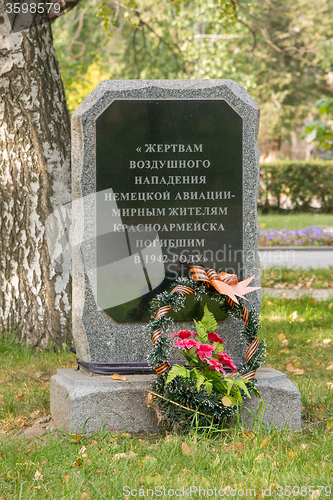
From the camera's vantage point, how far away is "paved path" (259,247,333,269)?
382 inches

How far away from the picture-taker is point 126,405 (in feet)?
9.57

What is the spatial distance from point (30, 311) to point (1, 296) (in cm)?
30

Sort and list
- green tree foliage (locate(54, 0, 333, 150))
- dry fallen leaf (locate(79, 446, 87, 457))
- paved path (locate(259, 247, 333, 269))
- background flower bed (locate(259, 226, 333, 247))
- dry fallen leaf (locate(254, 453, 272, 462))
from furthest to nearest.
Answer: green tree foliage (locate(54, 0, 333, 150)), background flower bed (locate(259, 226, 333, 247)), paved path (locate(259, 247, 333, 269)), dry fallen leaf (locate(79, 446, 87, 457)), dry fallen leaf (locate(254, 453, 272, 462))

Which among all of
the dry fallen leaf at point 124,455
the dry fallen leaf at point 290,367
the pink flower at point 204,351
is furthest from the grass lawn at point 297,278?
the dry fallen leaf at point 124,455

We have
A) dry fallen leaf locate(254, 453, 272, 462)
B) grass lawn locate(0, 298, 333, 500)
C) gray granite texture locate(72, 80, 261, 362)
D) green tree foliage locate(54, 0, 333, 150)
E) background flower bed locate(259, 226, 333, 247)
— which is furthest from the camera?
green tree foliage locate(54, 0, 333, 150)

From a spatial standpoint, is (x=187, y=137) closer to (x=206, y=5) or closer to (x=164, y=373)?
(x=164, y=373)

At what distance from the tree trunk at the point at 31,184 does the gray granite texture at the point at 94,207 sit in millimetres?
1266

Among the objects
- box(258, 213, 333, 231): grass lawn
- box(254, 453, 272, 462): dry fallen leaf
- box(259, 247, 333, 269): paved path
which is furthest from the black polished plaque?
box(258, 213, 333, 231): grass lawn

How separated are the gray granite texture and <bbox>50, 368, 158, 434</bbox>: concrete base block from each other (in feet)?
0.78

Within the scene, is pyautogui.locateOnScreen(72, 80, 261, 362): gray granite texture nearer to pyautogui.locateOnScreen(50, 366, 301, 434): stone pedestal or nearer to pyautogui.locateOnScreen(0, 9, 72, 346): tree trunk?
pyautogui.locateOnScreen(50, 366, 301, 434): stone pedestal

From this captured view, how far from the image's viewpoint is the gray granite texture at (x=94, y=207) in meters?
3.13

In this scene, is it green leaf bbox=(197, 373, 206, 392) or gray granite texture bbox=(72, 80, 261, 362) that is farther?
gray granite texture bbox=(72, 80, 261, 362)

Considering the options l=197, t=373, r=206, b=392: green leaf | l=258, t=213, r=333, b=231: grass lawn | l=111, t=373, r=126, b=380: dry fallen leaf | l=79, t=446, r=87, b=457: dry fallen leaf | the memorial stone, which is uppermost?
the memorial stone

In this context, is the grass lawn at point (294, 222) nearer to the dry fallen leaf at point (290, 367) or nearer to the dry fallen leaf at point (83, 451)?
the dry fallen leaf at point (290, 367)
